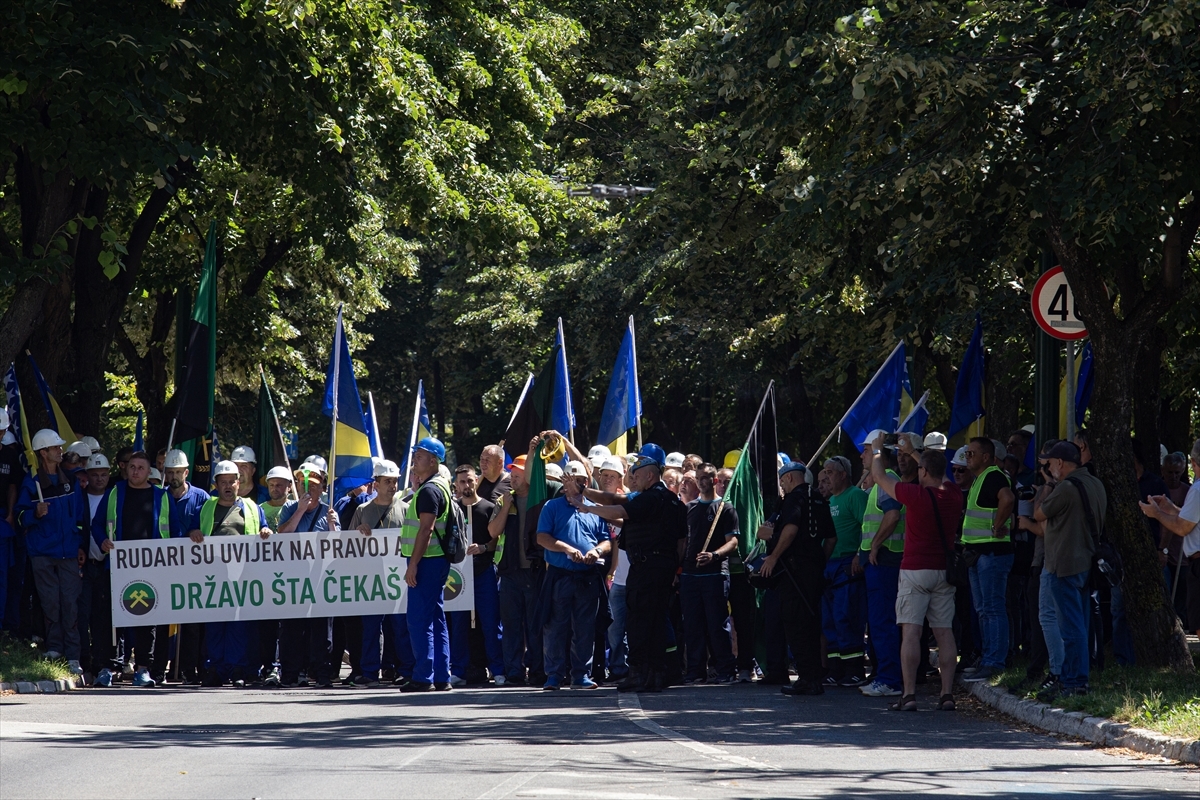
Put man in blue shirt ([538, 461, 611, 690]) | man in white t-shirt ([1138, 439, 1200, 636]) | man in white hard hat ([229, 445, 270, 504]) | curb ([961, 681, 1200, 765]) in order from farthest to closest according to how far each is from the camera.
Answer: man in white hard hat ([229, 445, 270, 504])
man in blue shirt ([538, 461, 611, 690])
man in white t-shirt ([1138, 439, 1200, 636])
curb ([961, 681, 1200, 765])

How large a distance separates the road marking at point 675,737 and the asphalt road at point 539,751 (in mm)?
20

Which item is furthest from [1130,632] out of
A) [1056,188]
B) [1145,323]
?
[1056,188]

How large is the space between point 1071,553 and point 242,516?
7.64 meters

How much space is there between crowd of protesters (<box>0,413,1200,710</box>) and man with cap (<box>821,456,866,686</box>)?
0.02 m

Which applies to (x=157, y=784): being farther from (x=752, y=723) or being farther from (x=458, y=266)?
(x=458, y=266)

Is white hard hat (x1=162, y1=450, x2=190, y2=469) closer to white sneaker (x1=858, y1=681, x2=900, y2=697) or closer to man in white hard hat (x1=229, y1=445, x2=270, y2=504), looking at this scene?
man in white hard hat (x1=229, y1=445, x2=270, y2=504)

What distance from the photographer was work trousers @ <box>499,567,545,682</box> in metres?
15.1

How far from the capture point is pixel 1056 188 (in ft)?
39.9

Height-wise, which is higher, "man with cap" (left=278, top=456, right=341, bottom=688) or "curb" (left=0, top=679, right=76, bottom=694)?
"man with cap" (left=278, top=456, right=341, bottom=688)

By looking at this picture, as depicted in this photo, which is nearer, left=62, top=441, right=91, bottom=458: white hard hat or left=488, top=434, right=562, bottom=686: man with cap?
left=488, top=434, right=562, bottom=686: man with cap

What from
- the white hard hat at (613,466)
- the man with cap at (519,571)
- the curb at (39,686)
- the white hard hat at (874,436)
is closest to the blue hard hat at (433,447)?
the man with cap at (519,571)

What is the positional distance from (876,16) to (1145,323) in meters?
3.72

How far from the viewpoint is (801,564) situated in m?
13.7

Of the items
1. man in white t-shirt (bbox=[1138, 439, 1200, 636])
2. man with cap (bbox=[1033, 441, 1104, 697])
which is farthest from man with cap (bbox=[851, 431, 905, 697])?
man in white t-shirt (bbox=[1138, 439, 1200, 636])
